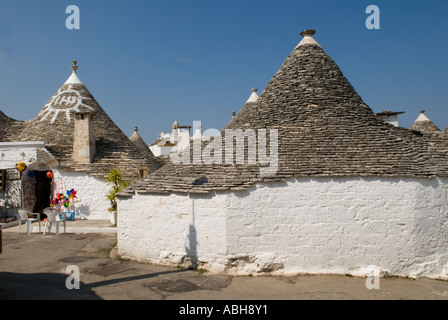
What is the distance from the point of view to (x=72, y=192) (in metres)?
13.0

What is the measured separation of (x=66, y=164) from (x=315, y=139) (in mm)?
10675

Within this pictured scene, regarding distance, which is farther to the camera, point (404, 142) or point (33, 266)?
point (404, 142)

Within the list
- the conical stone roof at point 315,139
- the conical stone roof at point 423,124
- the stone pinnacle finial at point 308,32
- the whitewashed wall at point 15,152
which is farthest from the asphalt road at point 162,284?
the conical stone roof at point 423,124

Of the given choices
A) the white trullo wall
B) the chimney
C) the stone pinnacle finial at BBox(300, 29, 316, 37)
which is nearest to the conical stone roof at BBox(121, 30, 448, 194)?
the stone pinnacle finial at BBox(300, 29, 316, 37)

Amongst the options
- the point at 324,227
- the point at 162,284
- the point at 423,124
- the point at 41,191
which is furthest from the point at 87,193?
the point at 423,124

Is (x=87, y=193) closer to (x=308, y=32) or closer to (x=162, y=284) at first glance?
(x=162, y=284)

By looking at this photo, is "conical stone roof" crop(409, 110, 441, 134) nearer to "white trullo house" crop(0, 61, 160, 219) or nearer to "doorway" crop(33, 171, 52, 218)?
"white trullo house" crop(0, 61, 160, 219)

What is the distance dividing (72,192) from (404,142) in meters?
12.4

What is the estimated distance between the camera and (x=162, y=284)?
6.11 metres

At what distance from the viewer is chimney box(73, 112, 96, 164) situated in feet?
44.1

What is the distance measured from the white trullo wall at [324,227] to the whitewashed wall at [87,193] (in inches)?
310
